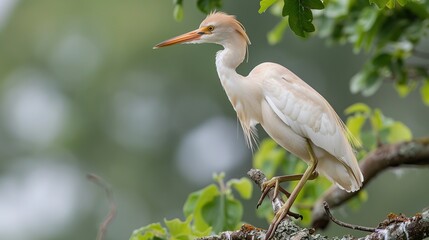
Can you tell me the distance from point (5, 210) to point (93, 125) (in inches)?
105

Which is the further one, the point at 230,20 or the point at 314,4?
the point at 230,20

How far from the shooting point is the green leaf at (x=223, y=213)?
4.88 meters

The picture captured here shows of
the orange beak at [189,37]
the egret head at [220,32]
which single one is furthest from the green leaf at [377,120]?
the orange beak at [189,37]

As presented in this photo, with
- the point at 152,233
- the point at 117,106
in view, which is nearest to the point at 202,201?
the point at 152,233

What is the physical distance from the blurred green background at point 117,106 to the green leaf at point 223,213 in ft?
48.9

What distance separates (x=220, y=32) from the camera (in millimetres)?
4695

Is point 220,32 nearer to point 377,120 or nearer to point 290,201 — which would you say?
point 290,201

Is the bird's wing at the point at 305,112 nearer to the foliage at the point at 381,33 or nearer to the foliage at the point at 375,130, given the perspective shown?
the foliage at the point at 381,33

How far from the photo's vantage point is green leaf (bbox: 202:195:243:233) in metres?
4.88

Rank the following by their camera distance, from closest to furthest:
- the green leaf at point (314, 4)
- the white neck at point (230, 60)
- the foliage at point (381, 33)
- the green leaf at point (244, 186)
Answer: the green leaf at point (314, 4) → the white neck at point (230, 60) → the green leaf at point (244, 186) → the foliage at point (381, 33)

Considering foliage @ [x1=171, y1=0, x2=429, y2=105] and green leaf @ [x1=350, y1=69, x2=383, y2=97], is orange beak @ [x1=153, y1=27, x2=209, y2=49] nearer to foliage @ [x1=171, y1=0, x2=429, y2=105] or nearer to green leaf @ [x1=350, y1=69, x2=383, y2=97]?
foliage @ [x1=171, y1=0, x2=429, y2=105]

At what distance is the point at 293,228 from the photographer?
4047 mm

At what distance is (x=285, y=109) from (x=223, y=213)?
63cm

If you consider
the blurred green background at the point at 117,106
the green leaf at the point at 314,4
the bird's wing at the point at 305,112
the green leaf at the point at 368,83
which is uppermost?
the green leaf at the point at 314,4
